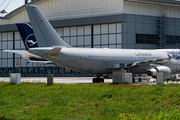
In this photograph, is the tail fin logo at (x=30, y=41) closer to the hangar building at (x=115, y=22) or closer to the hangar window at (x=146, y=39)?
the hangar building at (x=115, y=22)

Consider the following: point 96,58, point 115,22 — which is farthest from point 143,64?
point 115,22

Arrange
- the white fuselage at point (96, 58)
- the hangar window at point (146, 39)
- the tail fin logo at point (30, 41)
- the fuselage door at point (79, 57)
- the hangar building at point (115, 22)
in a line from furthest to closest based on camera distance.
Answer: the hangar window at point (146, 39) → the hangar building at point (115, 22) → the tail fin logo at point (30, 41) → the fuselage door at point (79, 57) → the white fuselage at point (96, 58)

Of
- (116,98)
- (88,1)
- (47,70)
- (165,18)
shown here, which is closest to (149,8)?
(165,18)

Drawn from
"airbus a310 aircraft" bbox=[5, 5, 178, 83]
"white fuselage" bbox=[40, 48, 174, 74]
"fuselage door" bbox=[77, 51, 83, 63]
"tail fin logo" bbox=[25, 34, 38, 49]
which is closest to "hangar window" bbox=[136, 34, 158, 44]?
"airbus a310 aircraft" bbox=[5, 5, 178, 83]

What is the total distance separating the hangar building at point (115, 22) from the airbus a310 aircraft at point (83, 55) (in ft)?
79.4

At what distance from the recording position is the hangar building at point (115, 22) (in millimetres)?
64000

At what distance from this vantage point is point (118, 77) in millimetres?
27594

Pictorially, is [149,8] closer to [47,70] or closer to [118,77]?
[47,70]

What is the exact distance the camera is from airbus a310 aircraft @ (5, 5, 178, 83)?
30047 mm

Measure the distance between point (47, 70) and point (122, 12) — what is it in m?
28.1

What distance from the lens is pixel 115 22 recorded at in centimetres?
6450

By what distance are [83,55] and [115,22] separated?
3392 cm

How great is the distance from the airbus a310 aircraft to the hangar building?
2421 cm

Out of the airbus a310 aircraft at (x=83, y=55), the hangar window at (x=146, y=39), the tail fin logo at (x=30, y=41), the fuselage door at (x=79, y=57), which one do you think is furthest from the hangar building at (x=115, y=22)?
the fuselage door at (x=79, y=57)
